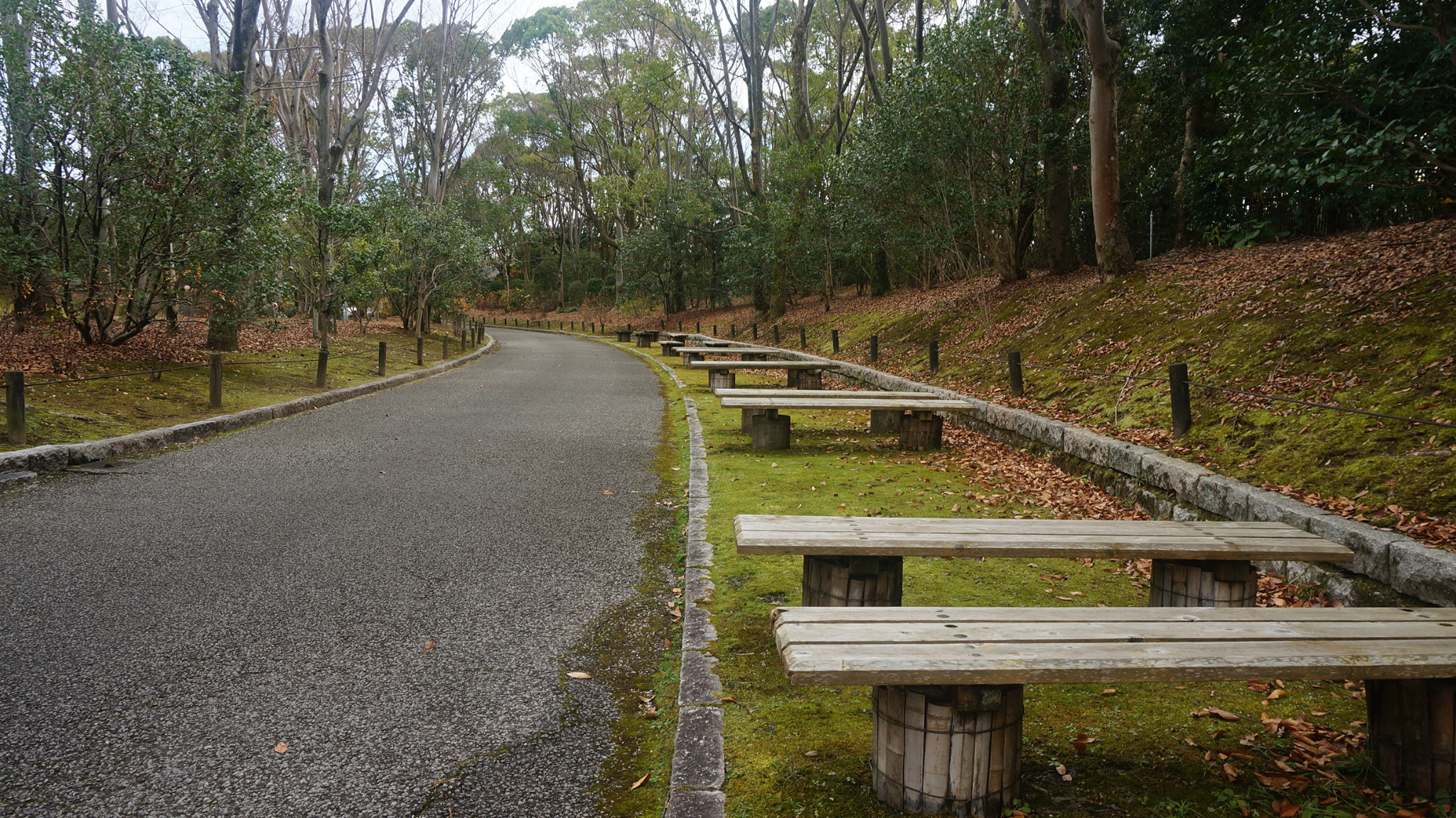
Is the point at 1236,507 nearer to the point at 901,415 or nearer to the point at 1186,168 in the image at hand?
the point at 901,415

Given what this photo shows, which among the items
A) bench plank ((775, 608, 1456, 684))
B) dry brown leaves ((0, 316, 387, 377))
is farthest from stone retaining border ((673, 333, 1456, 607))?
dry brown leaves ((0, 316, 387, 377))

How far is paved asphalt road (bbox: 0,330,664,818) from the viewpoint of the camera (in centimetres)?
260

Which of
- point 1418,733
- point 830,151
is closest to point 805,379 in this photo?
point 1418,733

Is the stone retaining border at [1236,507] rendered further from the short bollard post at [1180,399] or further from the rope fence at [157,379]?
the rope fence at [157,379]

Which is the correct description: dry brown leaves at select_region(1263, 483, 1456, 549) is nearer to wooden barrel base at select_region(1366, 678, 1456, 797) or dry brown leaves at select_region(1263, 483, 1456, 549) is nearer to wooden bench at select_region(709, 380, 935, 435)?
wooden barrel base at select_region(1366, 678, 1456, 797)

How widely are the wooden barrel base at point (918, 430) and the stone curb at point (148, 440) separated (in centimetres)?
739

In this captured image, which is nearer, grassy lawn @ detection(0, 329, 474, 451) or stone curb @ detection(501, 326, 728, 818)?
stone curb @ detection(501, 326, 728, 818)

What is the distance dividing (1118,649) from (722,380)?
12788 mm

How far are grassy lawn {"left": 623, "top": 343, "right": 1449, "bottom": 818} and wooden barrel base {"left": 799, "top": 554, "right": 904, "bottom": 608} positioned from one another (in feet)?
1.16

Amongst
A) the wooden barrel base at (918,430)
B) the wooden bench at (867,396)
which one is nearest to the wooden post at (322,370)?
the wooden bench at (867,396)

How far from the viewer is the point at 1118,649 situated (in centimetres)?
238

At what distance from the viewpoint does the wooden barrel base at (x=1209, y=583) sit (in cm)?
363

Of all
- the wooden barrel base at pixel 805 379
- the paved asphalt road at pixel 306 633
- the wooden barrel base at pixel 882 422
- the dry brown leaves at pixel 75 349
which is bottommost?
the paved asphalt road at pixel 306 633

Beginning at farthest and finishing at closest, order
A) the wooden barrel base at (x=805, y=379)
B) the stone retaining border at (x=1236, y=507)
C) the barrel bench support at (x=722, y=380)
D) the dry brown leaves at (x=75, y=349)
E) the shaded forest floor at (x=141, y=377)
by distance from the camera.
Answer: the barrel bench support at (x=722, y=380) < the wooden barrel base at (x=805, y=379) < the dry brown leaves at (x=75, y=349) < the shaded forest floor at (x=141, y=377) < the stone retaining border at (x=1236, y=507)
